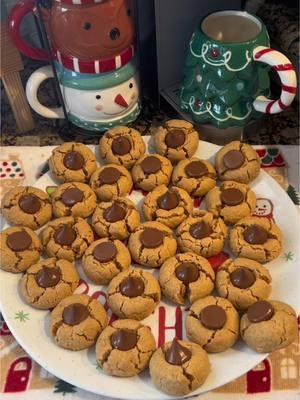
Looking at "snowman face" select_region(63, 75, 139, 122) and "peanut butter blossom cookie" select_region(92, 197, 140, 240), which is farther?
"snowman face" select_region(63, 75, 139, 122)

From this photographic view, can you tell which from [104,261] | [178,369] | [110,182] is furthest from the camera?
[110,182]

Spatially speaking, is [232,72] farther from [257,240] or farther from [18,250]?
[18,250]

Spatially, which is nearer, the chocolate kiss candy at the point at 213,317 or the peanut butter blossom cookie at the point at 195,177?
the chocolate kiss candy at the point at 213,317

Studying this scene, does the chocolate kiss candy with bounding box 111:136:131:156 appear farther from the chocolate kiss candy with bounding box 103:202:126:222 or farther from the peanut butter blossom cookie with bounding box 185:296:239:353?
the peanut butter blossom cookie with bounding box 185:296:239:353

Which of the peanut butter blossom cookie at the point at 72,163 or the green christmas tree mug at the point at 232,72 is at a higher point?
the green christmas tree mug at the point at 232,72

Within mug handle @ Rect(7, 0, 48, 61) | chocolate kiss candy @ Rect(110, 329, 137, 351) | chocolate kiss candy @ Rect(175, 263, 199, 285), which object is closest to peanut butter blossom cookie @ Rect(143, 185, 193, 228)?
chocolate kiss candy @ Rect(175, 263, 199, 285)

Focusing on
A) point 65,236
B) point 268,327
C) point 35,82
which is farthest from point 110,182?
point 268,327

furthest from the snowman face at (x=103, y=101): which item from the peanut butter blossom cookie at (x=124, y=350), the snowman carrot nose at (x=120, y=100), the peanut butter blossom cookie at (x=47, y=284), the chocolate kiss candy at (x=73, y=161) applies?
the peanut butter blossom cookie at (x=124, y=350)

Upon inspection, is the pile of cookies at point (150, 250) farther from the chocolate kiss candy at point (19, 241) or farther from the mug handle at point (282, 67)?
the mug handle at point (282, 67)
